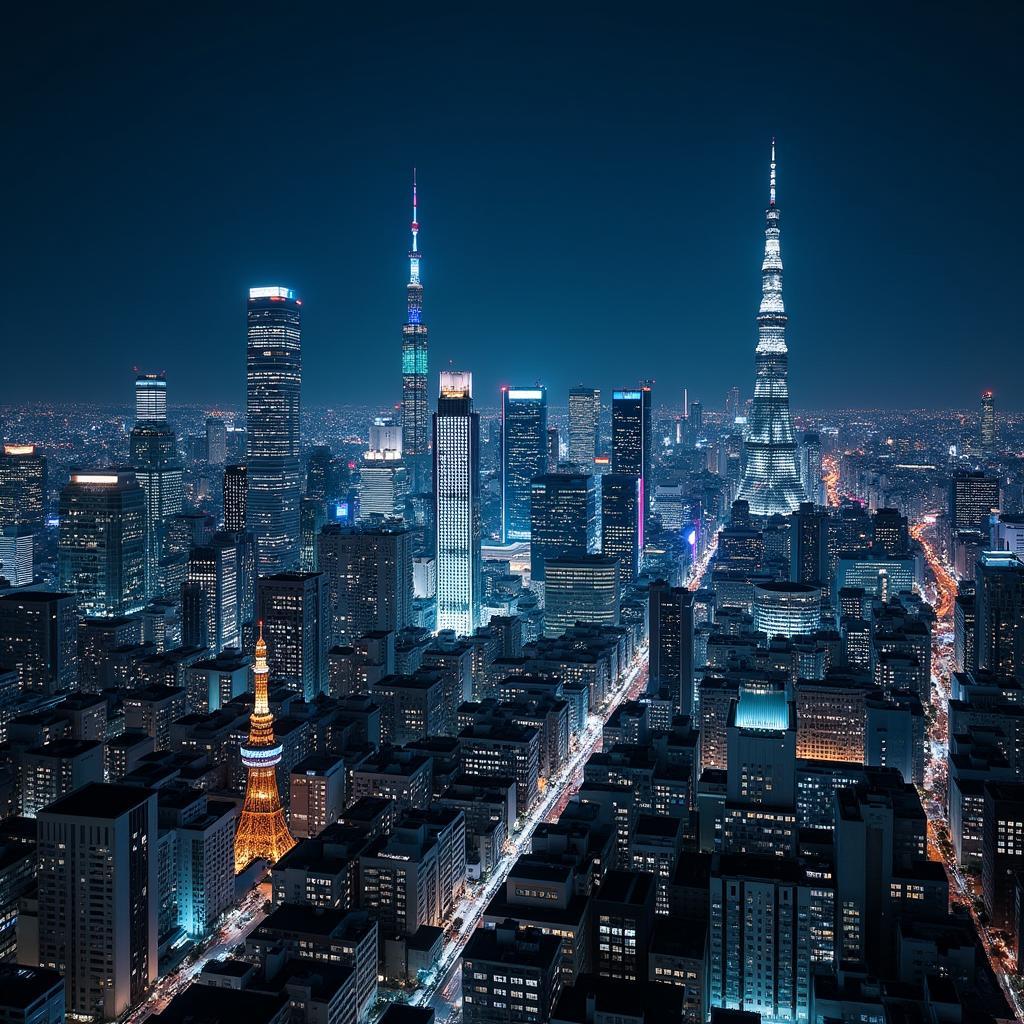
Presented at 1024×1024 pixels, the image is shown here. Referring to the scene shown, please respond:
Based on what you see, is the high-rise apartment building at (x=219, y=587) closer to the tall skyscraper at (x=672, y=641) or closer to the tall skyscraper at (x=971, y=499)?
the tall skyscraper at (x=672, y=641)

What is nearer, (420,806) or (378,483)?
(420,806)

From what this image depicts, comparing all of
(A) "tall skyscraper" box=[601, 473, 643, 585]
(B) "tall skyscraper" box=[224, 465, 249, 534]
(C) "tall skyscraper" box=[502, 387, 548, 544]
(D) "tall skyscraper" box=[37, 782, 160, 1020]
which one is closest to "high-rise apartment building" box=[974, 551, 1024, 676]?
(A) "tall skyscraper" box=[601, 473, 643, 585]

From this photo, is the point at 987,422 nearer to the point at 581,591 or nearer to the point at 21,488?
the point at 581,591

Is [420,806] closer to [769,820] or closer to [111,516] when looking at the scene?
[769,820]

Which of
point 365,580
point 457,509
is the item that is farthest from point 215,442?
point 365,580

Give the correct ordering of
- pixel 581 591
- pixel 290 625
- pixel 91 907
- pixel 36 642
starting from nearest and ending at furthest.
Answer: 1. pixel 91 907
2. pixel 36 642
3. pixel 290 625
4. pixel 581 591

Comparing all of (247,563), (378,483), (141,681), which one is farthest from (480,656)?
(378,483)
